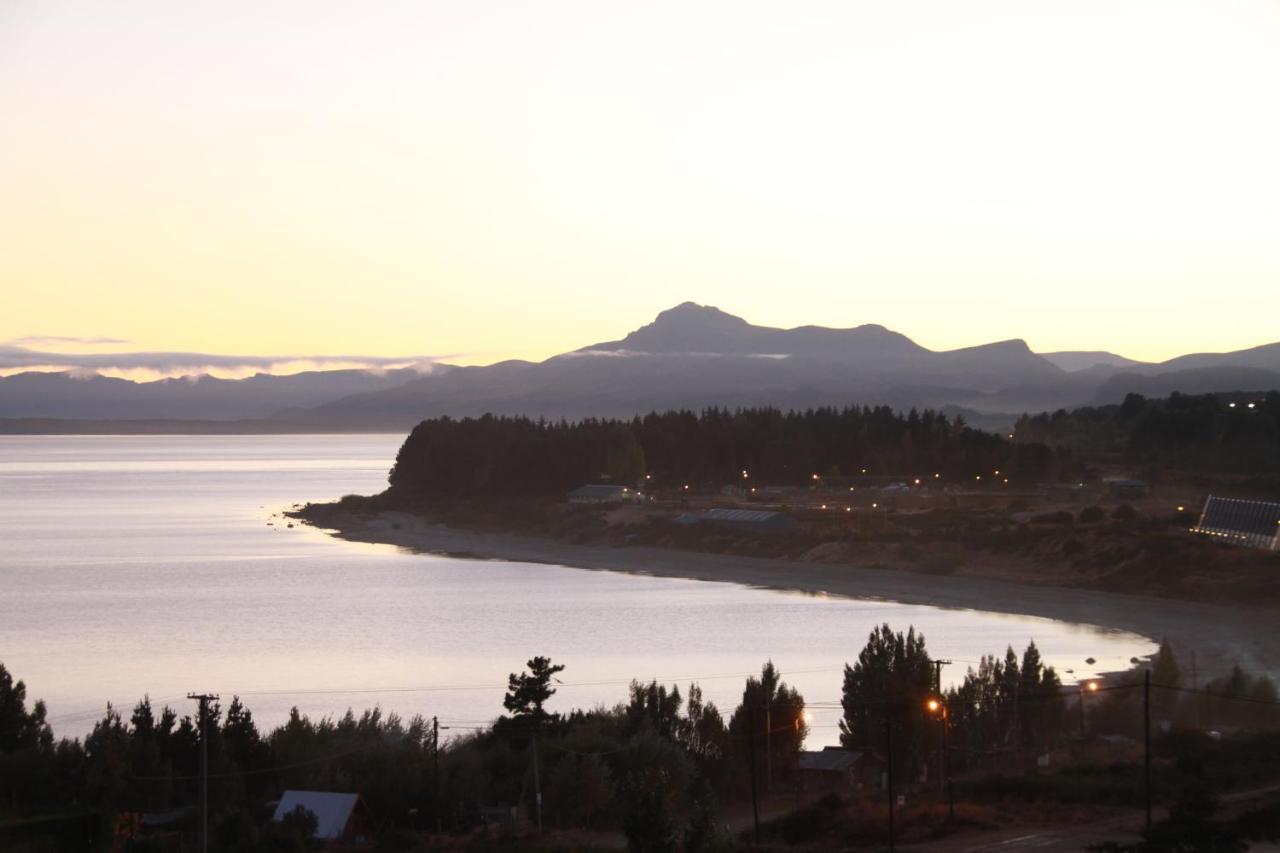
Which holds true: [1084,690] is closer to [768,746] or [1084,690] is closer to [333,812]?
[768,746]

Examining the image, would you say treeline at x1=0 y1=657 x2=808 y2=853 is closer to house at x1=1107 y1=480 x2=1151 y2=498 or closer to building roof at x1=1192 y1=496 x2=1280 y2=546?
building roof at x1=1192 y1=496 x2=1280 y2=546

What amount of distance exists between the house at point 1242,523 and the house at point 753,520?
13.7 metres

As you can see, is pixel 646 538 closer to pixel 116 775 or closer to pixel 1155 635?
pixel 1155 635

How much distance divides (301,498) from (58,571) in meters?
40.3

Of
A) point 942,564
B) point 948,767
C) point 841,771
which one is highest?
point 948,767

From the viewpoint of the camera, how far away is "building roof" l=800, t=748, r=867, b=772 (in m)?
17.1

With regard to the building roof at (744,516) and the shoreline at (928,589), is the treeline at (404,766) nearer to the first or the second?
the shoreline at (928,589)

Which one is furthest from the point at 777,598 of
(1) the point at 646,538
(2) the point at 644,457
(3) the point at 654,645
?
(2) the point at 644,457

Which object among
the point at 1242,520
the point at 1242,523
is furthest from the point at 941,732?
the point at 1242,520

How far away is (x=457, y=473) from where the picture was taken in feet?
232

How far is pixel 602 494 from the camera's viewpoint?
62156mm

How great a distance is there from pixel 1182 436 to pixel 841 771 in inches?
2190

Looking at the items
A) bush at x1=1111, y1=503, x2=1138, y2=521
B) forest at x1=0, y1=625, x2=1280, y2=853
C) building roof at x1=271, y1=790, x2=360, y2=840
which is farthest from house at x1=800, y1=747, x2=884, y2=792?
bush at x1=1111, y1=503, x2=1138, y2=521

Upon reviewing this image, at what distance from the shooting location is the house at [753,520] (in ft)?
160
